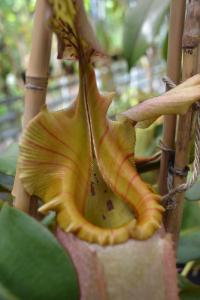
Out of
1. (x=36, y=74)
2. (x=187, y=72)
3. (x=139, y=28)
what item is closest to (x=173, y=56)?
(x=187, y=72)

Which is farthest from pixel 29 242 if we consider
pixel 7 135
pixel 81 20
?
pixel 7 135

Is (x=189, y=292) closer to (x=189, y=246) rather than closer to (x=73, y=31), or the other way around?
(x=189, y=246)

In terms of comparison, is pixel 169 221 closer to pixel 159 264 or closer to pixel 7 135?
pixel 159 264

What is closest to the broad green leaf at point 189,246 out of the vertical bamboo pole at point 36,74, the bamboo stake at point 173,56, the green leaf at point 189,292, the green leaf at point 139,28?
the green leaf at point 189,292

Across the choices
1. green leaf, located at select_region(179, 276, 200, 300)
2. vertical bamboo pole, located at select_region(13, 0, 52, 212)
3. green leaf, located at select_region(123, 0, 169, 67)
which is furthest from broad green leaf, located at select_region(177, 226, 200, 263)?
green leaf, located at select_region(123, 0, 169, 67)

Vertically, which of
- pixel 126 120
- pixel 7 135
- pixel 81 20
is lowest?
pixel 7 135

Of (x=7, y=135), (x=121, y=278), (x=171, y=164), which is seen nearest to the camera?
(x=121, y=278)

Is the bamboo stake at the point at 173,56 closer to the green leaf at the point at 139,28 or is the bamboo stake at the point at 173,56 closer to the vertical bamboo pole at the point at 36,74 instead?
the vertical bamboo pole at the point at 36,74

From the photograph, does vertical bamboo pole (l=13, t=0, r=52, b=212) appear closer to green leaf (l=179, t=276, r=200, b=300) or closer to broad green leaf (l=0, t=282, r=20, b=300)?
broad green leaf (l=0, t=282, r=20, b=300)
